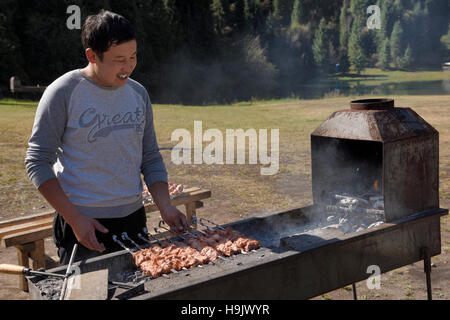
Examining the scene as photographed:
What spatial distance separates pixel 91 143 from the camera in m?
2.37

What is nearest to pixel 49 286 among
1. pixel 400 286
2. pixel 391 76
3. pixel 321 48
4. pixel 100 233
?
pixel 100 233

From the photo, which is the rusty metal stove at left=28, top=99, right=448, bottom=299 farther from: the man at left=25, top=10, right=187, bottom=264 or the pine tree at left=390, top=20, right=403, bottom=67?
the pine tree at left=390, top=20, right=403, bottom=67

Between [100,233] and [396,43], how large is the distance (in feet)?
301

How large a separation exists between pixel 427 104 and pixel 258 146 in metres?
13.8

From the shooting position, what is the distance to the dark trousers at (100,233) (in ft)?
8.32

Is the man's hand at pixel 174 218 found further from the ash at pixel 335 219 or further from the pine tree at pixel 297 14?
the pine tree at pixel 297 14

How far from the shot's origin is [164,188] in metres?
2.77

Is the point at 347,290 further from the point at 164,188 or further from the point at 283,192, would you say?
the point at 283,192

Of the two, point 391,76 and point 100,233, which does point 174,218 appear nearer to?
point 100,233

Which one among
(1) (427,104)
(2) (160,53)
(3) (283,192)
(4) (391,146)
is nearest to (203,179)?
(3) (283,192)

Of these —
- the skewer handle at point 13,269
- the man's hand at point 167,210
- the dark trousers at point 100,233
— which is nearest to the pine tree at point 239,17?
the man's hand at point 167,210

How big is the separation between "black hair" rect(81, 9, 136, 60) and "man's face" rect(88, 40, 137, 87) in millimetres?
25

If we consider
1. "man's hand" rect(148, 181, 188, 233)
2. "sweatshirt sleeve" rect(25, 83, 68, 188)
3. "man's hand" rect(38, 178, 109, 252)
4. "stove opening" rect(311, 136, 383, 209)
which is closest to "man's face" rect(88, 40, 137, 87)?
"sweatshirt sleeve" rect(25, 83, 68, 188)

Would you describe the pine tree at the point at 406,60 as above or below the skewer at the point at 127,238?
above
